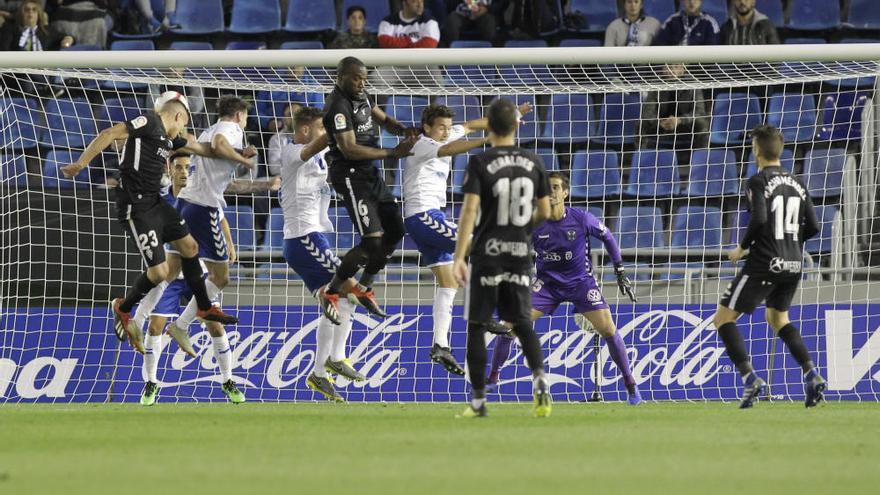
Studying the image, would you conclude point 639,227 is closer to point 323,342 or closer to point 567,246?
point 567,246

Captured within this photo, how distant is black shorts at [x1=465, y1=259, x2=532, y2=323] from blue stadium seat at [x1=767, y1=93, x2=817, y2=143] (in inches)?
300

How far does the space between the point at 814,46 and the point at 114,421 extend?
6.97 metres

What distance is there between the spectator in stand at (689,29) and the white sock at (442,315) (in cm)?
655

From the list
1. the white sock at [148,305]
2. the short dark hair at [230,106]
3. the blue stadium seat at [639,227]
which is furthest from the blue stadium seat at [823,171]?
the white sock at [148,305]

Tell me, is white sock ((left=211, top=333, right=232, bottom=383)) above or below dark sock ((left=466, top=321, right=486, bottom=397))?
below

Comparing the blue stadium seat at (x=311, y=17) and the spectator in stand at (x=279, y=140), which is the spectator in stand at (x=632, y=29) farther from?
the spectator in stand at (x=279, y=140)

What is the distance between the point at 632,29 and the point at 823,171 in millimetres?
3211

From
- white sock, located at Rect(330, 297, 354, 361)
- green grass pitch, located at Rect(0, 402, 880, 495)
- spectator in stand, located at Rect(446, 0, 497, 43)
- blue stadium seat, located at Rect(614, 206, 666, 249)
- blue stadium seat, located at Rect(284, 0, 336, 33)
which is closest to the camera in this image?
green grass pitch, located at Rect(0, 402, 880, 495)

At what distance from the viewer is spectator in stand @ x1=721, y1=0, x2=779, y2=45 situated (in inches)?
632

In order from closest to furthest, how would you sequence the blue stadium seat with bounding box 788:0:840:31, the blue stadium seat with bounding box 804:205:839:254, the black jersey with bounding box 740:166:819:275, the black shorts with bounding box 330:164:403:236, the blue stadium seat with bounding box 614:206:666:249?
the black jersey with bounding box 740:166:819:275 → the black shorts with bounding box 330:164:403:236 → the blue stadium seat with bounding box 804:205:839:254 → the blue stadium seat with bounding box 614:206:666:249 → the blue stadium seat with bounding box 788:0:840:31

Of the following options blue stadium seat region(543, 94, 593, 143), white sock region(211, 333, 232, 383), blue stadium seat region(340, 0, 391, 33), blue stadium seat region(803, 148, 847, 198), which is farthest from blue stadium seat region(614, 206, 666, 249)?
blue stadium seat region(340, 0, 391, 33)

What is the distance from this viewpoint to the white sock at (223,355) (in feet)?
40.2

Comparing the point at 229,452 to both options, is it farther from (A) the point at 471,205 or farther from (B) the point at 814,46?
(B) the point at 814,46

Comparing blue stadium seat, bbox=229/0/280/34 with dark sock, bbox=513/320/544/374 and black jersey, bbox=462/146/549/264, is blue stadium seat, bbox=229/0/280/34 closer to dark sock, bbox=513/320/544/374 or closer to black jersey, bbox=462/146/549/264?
black jersey, bbox=462/146/549/264
